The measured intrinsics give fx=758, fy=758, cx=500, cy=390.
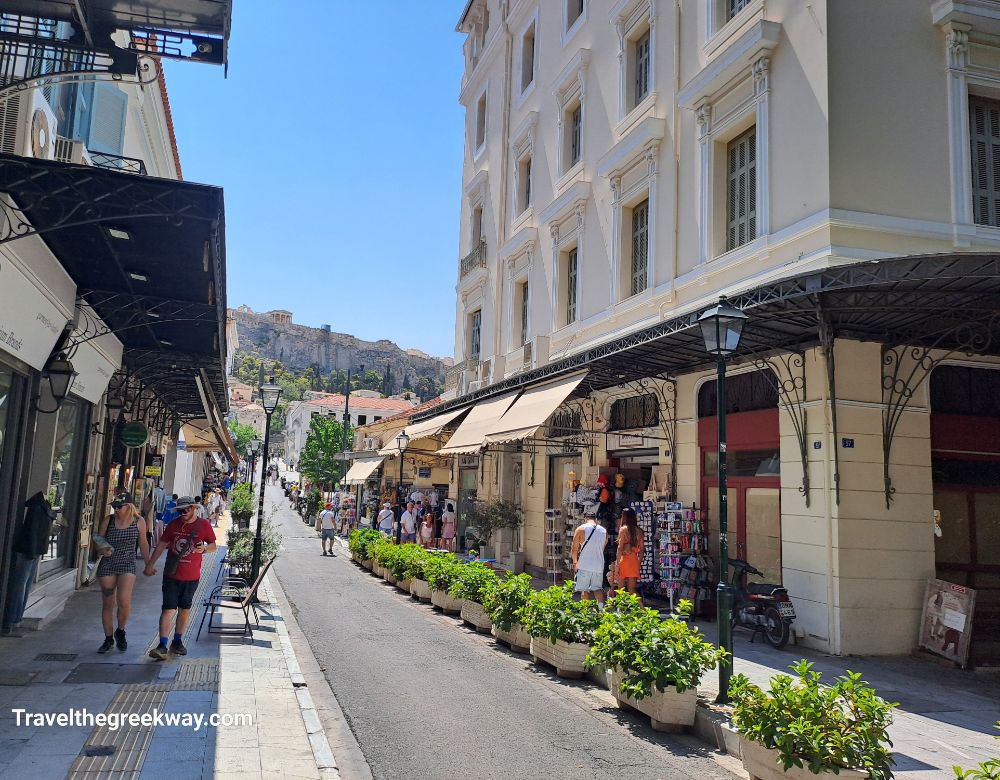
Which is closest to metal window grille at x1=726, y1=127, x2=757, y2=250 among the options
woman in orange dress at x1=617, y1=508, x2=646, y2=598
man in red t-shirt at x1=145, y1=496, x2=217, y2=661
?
woman in orange dress at x1=617, y1=508, x2=646, y2=598

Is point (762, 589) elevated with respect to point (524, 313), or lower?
lower

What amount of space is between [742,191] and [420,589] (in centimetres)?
932

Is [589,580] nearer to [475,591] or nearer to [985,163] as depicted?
[475,591]

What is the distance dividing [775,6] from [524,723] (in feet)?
35.7

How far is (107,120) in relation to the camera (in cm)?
1257

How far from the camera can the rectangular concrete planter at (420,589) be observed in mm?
14398

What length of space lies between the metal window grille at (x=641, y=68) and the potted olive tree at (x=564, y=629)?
11458 mm

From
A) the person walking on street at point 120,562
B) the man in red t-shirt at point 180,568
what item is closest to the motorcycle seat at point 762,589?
the man in red t-shirt at point 180,568

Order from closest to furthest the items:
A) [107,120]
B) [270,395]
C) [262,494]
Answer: [107,120] < [262,494] < [270,395]

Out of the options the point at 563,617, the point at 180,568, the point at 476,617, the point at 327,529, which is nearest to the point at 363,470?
the point at 327,529

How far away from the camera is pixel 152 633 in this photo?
32.8ft

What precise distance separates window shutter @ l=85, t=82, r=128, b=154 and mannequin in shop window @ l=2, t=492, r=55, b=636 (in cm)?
578

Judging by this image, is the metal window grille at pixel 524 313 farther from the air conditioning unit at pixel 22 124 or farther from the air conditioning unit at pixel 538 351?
the air conditioning unit at pixel 22 124

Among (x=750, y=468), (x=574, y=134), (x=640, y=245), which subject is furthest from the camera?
(x=574, y=134)
